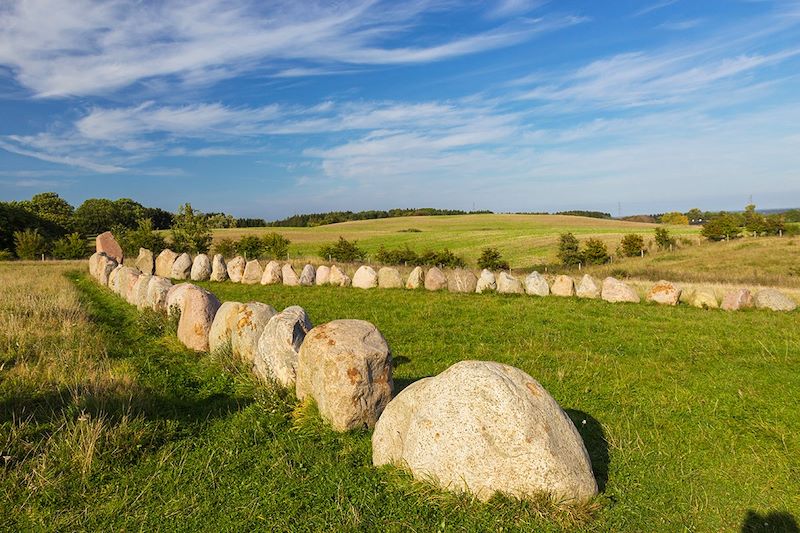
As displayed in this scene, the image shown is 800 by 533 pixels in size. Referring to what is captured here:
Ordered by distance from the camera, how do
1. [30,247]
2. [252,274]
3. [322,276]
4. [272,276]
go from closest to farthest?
[322,276], [272,276], [252,274], [30,247]

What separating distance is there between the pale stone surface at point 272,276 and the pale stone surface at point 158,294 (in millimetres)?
8454

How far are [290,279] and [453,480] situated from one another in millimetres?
18914

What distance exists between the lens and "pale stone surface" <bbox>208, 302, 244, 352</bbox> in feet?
32.2

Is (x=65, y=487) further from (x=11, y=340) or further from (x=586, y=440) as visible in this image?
(x=11, y=340)

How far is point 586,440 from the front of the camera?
646cm

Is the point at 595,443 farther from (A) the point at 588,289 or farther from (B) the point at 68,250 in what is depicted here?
(B) the point at 68,250

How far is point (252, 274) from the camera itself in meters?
23.7

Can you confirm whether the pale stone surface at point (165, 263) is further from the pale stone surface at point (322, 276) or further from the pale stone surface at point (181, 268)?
the pale stone surface at point (322, 276)

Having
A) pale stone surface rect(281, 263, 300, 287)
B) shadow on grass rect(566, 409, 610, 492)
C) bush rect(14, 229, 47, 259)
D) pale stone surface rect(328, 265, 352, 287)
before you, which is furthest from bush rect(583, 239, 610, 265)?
bush rect(14, 229, 47, 259)

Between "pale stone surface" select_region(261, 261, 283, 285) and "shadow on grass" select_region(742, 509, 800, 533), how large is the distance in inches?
810

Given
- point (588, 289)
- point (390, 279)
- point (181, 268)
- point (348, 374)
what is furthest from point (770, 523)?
point (181, 268)

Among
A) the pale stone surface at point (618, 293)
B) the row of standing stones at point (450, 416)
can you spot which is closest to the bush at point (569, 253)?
the pale stone surface at point (618, 293)

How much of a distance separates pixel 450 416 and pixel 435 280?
636 inches

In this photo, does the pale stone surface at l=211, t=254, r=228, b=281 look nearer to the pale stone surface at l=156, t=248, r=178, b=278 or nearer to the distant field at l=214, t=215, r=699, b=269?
the pale stone surface at l=156, t=248, r=178, b=278
